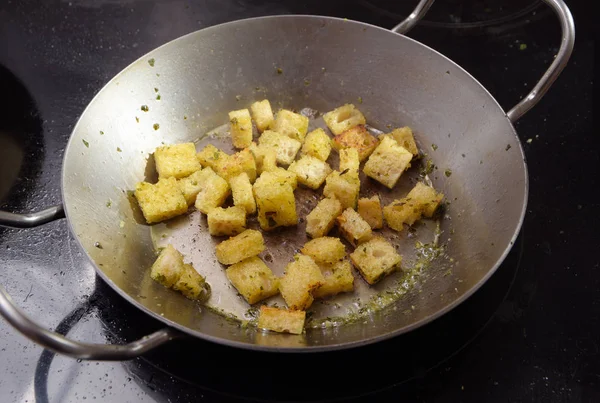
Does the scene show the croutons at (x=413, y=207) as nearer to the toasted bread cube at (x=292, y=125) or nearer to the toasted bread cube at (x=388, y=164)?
the toasted bread cube at (x=388, y=164)

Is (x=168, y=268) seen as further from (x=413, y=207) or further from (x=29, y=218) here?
(x=413, y=207)

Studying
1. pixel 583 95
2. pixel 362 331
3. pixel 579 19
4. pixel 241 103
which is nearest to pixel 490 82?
pixel 583 95

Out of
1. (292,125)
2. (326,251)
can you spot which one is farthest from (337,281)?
(292,125)

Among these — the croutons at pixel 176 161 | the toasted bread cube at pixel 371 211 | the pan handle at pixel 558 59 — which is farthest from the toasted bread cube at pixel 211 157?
the pan handle at pixel 558 59

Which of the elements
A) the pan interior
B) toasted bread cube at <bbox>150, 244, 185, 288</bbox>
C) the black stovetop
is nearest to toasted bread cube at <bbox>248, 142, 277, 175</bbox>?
the pan interior

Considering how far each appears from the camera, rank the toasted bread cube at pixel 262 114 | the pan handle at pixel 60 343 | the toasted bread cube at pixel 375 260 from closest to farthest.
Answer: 1. the pan handle at pixel 60 343
2. the toasted bread cube at pixel 375 260
3. the toasted bread cube at pixel 262 114

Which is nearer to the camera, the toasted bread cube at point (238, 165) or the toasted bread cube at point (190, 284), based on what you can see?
the toasted bread cube at point (190, 284)

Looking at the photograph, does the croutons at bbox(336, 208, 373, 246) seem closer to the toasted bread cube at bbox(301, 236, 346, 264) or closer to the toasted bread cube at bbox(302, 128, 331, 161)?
the toasted bread cube at bbox(301, 236, 346, 264)
